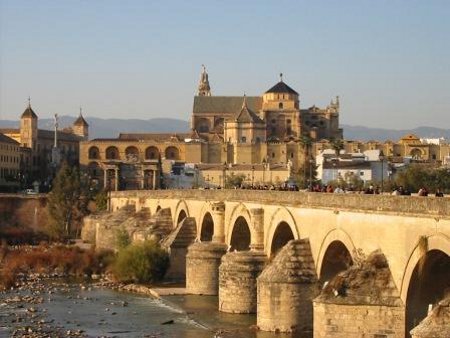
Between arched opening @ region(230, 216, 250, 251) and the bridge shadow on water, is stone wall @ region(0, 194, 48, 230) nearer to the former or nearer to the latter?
arched opening @ region(230, 216, 250, 251)

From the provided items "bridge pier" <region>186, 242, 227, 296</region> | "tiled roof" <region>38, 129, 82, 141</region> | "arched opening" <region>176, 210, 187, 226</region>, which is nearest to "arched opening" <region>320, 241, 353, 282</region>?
"bridge pier" <region>186, 242, 227, 296</region>

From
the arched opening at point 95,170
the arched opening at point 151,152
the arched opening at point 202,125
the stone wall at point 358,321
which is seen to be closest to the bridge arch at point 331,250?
the stone wall at point 358,321

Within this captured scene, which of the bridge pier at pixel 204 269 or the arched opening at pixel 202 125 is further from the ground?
the arched opening at pixel 202 125

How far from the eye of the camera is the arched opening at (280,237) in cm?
4184

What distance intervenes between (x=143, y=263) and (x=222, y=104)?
99.9m

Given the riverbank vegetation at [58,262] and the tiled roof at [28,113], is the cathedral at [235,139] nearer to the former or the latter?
the tiled roof at [28,113]

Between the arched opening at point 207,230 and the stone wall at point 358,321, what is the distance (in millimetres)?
26388

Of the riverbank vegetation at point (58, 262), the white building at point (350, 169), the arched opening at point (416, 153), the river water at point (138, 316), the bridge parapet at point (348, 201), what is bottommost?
the river water at point (138, 316)

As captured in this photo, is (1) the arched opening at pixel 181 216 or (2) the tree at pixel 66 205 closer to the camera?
Result: (1) the arched opening at pixel 181 216

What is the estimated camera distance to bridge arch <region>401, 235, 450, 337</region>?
1054 inches

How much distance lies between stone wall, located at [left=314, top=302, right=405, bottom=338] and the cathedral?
318 ft

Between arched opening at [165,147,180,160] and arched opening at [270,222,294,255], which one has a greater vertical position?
arched opening at [165,147,180,160]

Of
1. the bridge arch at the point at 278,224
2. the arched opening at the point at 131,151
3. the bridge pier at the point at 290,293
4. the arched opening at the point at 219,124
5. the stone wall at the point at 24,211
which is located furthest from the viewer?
the arched opening at the point at 219,124

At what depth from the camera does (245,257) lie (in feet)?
138
